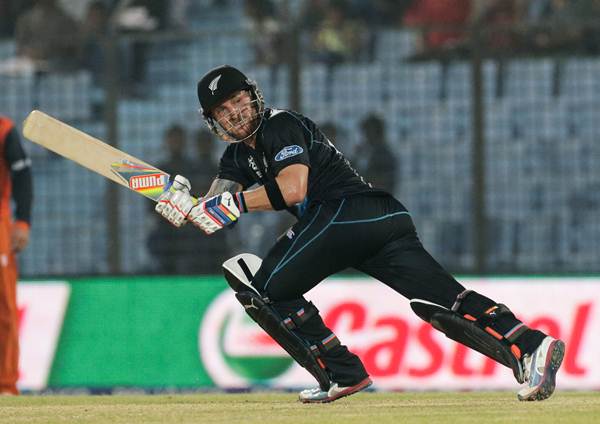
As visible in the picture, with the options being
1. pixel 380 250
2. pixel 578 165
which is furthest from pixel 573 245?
pixel 380 250

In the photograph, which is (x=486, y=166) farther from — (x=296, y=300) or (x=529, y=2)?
(x=296, y=300)

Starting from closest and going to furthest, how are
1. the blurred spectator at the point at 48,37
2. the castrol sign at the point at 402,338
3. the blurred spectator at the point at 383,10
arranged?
the castrol sign at the point at 402,338 < the blurred spectator at the point at 48,37 < the blurred spectator at the point at 383,10

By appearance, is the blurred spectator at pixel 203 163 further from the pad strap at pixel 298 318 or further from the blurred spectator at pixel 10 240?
the pad strap at pixel 298 318

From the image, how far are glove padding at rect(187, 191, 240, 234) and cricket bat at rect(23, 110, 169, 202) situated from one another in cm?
60

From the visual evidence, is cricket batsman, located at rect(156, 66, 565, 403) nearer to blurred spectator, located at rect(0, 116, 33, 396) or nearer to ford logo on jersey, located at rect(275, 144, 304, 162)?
ford logo on jersey, located at rect(275, 144, 304, 162)

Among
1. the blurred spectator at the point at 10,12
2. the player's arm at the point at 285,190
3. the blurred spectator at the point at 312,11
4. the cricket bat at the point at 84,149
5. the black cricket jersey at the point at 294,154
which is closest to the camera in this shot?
the player's arm at the point at 285,190

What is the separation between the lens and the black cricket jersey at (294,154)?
6.95 m

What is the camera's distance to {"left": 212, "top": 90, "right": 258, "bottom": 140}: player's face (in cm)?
706

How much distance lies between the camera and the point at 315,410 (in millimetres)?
6918

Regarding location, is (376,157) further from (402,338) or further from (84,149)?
(84,149)

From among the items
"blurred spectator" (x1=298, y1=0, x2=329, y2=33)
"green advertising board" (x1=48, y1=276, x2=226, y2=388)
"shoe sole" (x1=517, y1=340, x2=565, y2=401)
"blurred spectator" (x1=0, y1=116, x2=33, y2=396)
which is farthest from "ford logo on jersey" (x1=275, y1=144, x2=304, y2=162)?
"blurred spectator" (x1=298, y1=0, x2=329, y2=33)

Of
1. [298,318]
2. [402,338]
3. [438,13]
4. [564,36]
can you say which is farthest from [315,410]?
[438,13]

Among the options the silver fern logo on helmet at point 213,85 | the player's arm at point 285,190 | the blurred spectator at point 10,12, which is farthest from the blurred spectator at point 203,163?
the player's arm at point 285,190

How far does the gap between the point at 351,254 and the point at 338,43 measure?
17.1ft
